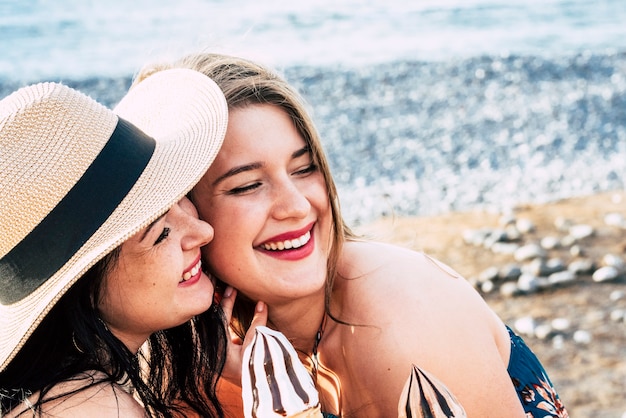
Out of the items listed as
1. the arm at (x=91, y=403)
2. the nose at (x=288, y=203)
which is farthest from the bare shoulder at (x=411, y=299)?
the arm at (x=91, y=403)

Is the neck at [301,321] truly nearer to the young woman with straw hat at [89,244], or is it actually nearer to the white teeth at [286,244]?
the white teeth at [286,244]

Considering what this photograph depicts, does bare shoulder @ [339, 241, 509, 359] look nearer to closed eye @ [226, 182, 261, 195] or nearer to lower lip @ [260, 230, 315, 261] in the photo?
lower lip @ [260, 230, 315, 261]

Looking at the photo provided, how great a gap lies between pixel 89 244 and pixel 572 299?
4.70 m

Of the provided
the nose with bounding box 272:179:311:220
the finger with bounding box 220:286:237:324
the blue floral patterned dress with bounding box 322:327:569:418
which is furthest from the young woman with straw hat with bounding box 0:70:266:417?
the blue floral patterned dress with bounding box 322:327:569:418

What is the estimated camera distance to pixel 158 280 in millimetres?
2619

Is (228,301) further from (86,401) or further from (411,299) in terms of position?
(86,401)

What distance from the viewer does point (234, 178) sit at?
9.73 feet

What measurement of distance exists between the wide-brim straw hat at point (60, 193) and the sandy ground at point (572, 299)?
1.85 m

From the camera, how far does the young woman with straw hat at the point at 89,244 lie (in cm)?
237

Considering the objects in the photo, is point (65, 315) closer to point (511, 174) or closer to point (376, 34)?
point (511, 174)

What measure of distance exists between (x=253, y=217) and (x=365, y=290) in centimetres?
59

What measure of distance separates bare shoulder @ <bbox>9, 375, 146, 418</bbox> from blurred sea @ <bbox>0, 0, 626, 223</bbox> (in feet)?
5.29

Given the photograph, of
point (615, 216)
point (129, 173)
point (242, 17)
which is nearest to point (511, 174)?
point (615, 216)

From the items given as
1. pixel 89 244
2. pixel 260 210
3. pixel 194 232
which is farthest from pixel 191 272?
pixel 89 244
